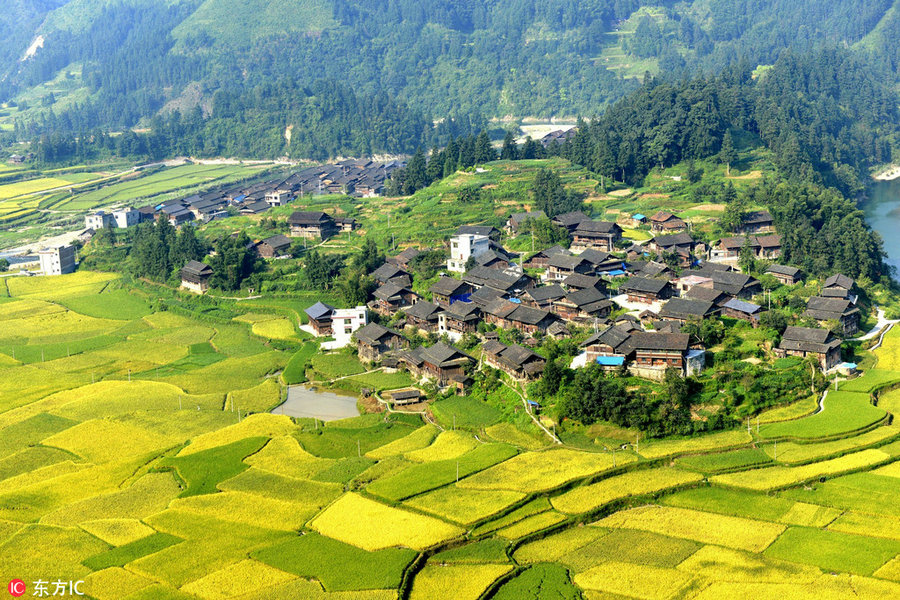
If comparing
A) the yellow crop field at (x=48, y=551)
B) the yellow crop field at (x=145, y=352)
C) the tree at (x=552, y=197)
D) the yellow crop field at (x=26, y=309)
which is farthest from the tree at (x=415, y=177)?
the yellow crop field at (x=48, y=551)

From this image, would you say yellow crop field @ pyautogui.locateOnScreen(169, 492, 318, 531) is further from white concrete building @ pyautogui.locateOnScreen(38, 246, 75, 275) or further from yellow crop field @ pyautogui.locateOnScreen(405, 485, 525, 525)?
white concrete building @ pyautogui.locateOnScreen(38, 246, 75, 275)

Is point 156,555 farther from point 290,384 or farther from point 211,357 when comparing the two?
point 211,357

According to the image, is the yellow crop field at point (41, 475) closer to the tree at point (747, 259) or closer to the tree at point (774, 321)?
the tree at point (774, 321)

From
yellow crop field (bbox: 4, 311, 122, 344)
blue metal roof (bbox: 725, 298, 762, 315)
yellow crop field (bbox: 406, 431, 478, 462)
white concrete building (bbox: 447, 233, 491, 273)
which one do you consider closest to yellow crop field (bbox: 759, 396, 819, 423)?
blue metal roof (bbox: 725, 298, 762, 315)

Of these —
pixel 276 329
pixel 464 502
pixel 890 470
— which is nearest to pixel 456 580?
pixel 464 502

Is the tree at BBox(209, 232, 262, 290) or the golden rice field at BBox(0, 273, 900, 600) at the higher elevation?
the tree at BBox(209, 232, 262, 290)
